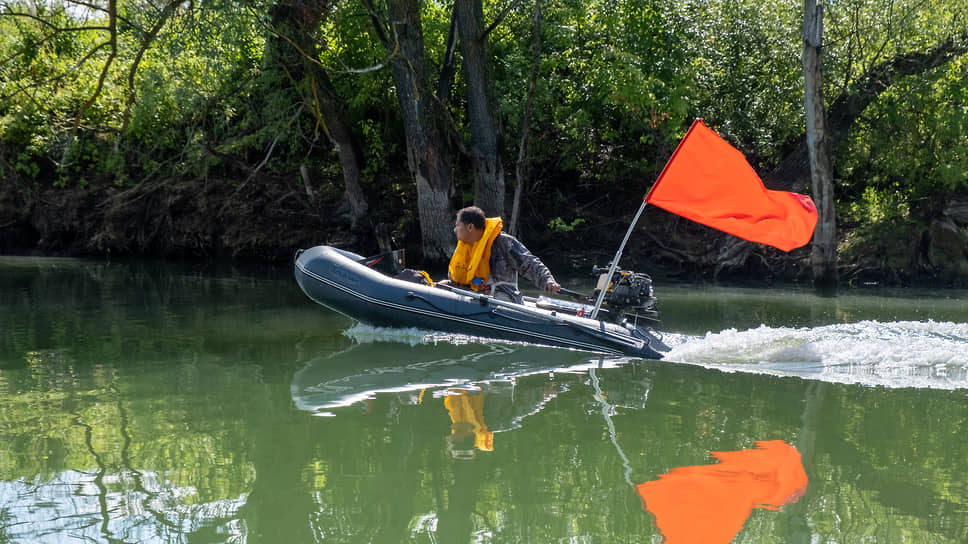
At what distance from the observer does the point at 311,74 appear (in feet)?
43.1

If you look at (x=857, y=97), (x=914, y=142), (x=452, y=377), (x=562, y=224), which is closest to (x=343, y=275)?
(x=452, y=377)

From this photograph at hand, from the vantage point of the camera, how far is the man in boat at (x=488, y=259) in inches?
285

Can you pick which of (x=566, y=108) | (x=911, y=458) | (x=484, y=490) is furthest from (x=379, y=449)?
(x=566, y=108)

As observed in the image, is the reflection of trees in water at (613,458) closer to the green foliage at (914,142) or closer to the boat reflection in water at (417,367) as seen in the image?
the boat reflection in water at (417,367)

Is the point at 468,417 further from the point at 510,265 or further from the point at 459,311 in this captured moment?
the point at 510,265

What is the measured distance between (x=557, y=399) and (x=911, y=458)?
2074 millimetres

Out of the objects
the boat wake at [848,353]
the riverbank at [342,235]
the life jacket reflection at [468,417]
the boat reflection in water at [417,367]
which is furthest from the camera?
the riverbank at [342,235]

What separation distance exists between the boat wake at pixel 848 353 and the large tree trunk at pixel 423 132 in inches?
261

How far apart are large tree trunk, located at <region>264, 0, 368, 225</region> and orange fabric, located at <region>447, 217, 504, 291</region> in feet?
16.3

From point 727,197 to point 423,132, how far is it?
23.4ft

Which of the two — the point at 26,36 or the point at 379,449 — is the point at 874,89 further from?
the point at 26,36

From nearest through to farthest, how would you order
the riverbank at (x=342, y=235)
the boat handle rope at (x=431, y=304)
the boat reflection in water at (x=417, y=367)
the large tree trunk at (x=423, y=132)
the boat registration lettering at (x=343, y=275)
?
the boat reflection in water at (x=417, y=367)
the boat handle rope at (x=431, y=304)
the boat registration lettering at (x=343, y=275)
the large tree trunk at (x=423, y=132)
the riverbank at (x=342, y=235)

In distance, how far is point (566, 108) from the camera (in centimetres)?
1408

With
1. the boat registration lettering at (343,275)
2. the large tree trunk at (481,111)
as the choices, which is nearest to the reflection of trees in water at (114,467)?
the boat registration lettering at (343,275)
